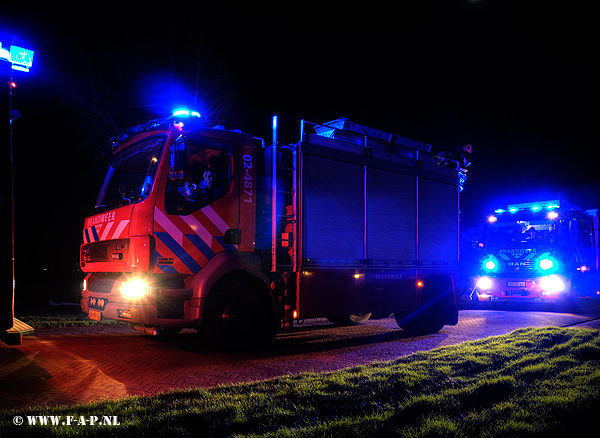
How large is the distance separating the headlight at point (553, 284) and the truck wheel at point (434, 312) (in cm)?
589

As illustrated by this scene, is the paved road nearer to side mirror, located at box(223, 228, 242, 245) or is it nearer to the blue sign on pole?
side mirror, located at box(223, 228, 242, 245)

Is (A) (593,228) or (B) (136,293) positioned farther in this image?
(A) (593,228)

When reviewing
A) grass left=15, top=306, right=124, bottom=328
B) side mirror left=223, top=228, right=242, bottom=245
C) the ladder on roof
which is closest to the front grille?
side mirror left=223, top=228, right=242, bottom=245

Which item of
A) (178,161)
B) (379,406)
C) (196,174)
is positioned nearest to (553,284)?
(196,174)

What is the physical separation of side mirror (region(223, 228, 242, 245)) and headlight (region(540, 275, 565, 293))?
11210mm

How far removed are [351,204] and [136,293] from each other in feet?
12.9

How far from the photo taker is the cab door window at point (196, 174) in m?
6.38

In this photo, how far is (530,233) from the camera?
1501cm

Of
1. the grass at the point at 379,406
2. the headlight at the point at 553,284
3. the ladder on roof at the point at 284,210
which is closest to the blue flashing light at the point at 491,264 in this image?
the headlight at the point at 553,284

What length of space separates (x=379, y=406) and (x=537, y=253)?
40.6 ft

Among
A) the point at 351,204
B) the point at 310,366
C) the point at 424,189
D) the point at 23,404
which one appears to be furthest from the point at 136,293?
the point at 424,189

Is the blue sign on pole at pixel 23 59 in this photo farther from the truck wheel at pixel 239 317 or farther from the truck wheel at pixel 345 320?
the truck wheel at pixel 345 320

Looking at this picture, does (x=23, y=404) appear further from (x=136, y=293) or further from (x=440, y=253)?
(x=440, y=253)

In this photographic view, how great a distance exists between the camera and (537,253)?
1455 cm
